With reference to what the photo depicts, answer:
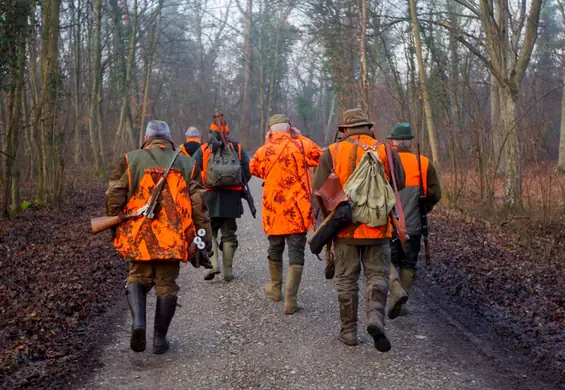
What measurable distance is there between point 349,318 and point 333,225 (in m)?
0.87

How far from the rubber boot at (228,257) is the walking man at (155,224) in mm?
2862

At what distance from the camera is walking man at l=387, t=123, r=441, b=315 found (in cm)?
688

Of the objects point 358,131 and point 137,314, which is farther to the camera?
point 358,131

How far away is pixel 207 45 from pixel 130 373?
170 ft

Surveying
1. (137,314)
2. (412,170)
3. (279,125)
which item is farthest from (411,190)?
(137,314)

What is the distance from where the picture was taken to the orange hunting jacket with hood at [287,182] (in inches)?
285

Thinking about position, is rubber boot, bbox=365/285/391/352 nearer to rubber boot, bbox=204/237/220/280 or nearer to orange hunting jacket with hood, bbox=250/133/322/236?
orange hunting jacket with hood, bbox=250/133/322/236

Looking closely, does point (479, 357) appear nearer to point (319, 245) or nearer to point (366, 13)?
point (319, 245)

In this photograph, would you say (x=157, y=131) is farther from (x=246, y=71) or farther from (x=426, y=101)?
(x=246, y=71)

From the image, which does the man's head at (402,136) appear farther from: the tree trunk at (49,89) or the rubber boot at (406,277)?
the tree trunk at (49,89)

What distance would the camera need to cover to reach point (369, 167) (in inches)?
225

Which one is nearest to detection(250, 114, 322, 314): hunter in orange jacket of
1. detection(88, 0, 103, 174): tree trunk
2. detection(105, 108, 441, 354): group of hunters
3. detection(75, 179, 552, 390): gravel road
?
detection(75, 179, 552, 390): gravel road

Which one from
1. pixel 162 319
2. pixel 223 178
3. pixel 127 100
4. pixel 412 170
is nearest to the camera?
pixel 162 319

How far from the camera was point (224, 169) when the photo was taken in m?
8.35
